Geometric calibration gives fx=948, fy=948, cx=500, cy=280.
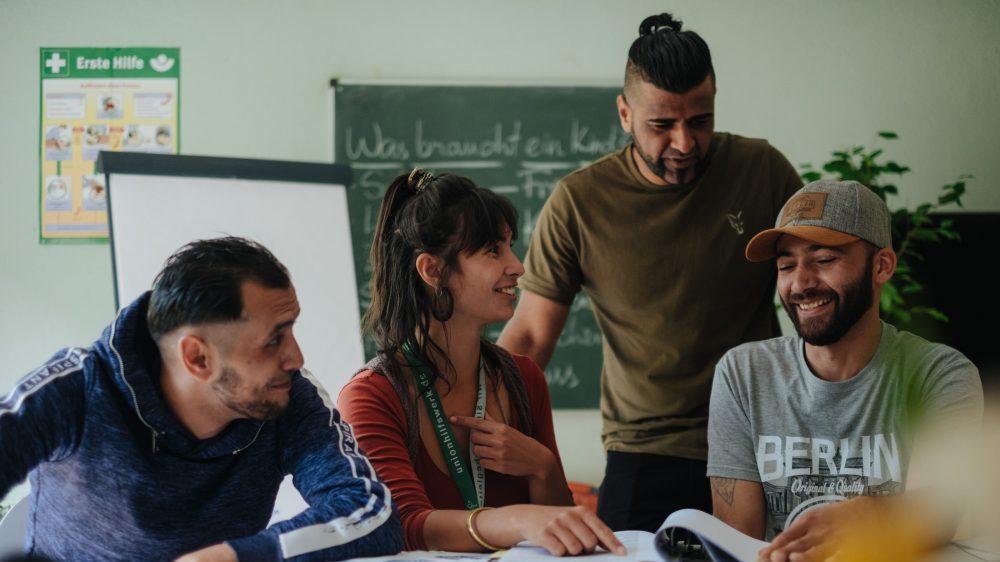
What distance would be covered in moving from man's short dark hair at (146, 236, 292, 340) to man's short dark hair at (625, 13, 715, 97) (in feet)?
3.29

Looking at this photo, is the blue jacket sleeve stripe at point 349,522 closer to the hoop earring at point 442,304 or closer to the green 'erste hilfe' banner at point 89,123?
the hoop earring at point 442,304

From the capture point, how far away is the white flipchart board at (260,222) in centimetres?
255

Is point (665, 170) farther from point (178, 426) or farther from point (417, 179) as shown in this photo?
point (178, 426)

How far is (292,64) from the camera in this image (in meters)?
4.02

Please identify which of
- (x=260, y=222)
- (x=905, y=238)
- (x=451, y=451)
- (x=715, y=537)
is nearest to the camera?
(x=715, y=537)

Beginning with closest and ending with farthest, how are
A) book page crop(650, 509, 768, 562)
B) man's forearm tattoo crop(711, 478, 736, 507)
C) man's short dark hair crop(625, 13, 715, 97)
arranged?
book page crop(650, 509, 768, 562) → man's forearm tattoo crop(711, 478, 736, 507) → man's short dark hair crop(625, 13, 715, 97)

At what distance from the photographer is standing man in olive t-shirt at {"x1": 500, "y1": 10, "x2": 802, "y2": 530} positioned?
2.12 metres

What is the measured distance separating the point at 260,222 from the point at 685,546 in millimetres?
1843

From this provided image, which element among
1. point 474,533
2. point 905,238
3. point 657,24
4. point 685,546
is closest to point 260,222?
point 657,24

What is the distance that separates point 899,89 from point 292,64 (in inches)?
99.7

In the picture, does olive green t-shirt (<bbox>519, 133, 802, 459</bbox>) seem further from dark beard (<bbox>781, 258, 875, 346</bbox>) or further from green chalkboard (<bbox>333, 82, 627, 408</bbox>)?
green chalkboard (<bbox>333, 82, 627, 408</bbox>)

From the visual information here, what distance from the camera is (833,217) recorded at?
1778mm

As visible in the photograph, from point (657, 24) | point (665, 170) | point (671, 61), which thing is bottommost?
point (665, 170)

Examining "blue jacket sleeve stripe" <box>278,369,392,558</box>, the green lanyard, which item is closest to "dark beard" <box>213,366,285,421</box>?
"blue jacket sleeve stripe" <box>278,369,392,558</box>
